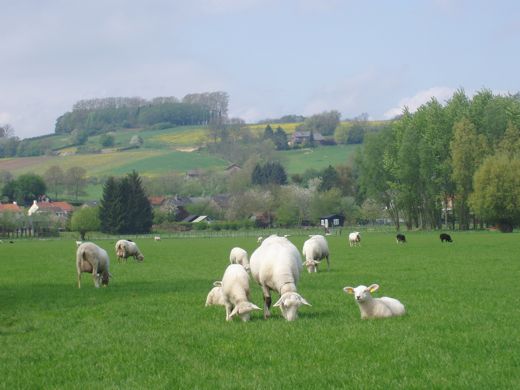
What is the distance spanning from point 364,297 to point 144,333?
13.1 feet

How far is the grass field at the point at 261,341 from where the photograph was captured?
10367 mm

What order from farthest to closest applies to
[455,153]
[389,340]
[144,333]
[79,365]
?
[455,153] → [144,333] → [389,340] → [79,365]

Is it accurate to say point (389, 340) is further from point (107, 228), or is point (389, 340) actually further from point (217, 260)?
point (107, 228)

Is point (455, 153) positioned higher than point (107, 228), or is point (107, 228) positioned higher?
point (455, 153)

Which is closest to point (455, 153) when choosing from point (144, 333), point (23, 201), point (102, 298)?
point (102, 298)

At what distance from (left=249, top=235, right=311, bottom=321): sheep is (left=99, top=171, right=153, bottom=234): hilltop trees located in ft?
321

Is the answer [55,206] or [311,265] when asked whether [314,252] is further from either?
[55,206]

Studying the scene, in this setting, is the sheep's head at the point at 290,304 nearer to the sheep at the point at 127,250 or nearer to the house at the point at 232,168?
the sheep at the point at 127,250

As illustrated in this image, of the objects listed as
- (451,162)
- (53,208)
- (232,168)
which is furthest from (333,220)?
(232,168)

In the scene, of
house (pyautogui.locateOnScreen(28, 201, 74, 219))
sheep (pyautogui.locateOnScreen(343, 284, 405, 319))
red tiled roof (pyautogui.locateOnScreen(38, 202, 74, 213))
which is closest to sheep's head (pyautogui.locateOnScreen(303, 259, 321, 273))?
sheep (pyautogui.locateOnScreen(343, 284, 405, 319))

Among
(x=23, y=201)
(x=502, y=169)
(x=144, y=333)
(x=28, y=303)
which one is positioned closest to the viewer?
(x=144, y=333)

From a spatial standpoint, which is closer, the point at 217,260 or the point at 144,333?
the point at 144,333

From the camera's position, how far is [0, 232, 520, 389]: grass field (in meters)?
10.4

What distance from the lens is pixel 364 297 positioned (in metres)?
15.7
